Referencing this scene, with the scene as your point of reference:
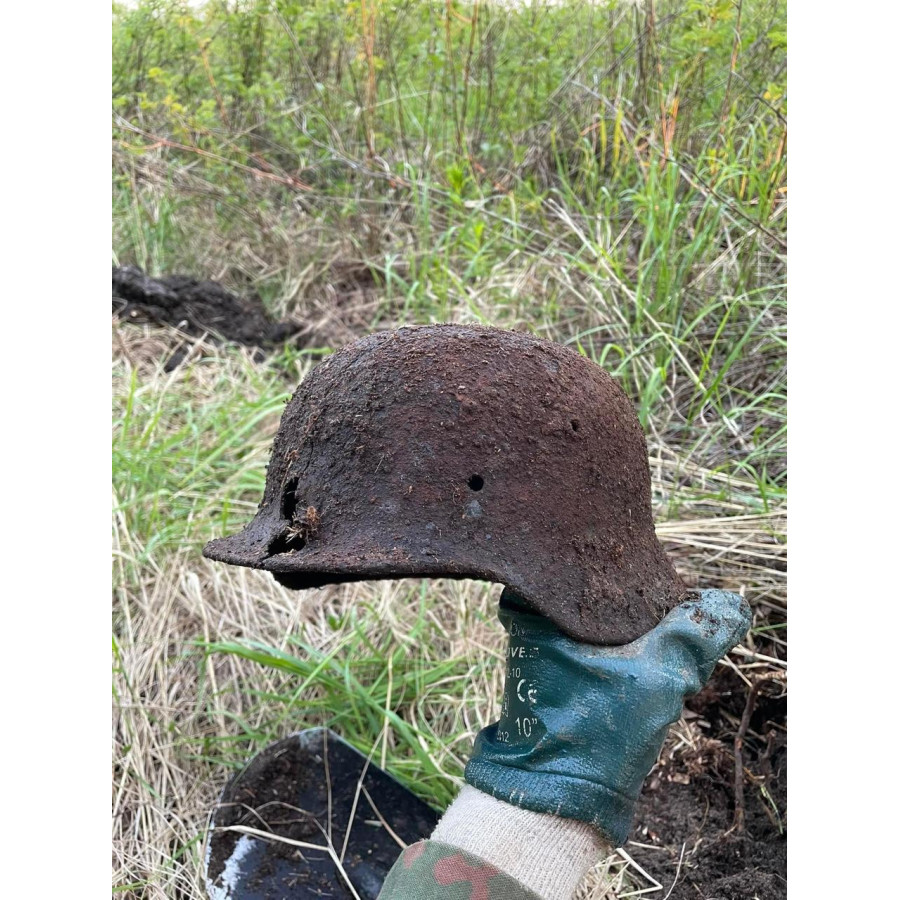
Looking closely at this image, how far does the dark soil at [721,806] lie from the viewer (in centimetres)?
150

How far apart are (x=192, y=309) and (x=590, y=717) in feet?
8.35

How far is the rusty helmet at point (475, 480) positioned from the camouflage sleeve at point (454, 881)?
303 millimetres

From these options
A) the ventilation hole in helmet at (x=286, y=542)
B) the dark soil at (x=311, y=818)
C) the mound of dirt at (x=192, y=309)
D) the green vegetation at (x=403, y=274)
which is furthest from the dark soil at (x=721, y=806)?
the mound of dirt at (x=192, y=309)

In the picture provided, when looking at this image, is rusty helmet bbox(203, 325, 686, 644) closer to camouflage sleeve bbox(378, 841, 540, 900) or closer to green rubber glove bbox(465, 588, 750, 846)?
green rubber glove bbox(465, 588, 750, 846)

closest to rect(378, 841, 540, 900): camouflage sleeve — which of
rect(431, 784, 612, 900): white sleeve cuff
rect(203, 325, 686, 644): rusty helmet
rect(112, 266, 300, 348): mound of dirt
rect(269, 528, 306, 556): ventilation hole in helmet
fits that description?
rect(431, 784, 612, 900): white sleeve cuff

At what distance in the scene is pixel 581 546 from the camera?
113 cm

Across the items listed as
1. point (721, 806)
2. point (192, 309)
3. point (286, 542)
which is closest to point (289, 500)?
point (286, 542)

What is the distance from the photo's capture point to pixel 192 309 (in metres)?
3.22

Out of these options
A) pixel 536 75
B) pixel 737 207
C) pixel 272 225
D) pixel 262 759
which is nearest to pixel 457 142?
pixel 536 75

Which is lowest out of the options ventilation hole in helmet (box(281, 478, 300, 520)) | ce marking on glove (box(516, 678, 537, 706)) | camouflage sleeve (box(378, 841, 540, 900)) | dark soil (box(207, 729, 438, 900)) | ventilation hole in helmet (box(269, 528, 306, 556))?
dark soil (box(207, 729, 438, 900))

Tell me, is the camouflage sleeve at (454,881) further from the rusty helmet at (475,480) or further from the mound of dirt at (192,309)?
the mound of dirt at (192,309)

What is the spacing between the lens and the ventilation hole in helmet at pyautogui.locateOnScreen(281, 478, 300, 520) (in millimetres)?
1227

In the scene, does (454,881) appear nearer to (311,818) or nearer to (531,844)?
(531,844)

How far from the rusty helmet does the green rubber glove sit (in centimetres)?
4
